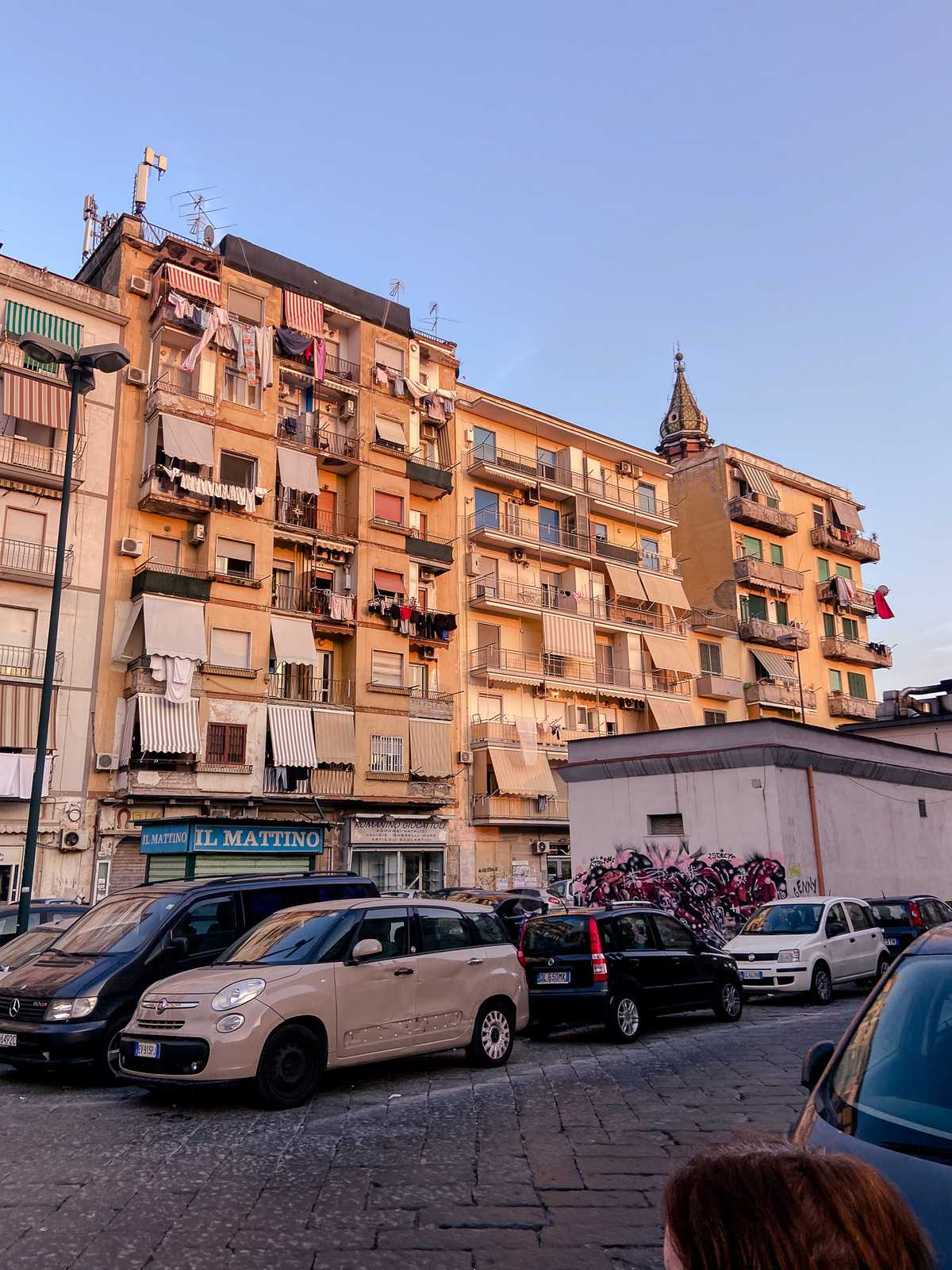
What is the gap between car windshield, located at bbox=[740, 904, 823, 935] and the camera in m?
16.9

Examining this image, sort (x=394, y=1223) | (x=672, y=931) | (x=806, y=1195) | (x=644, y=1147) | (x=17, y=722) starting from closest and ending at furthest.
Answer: (x=806, y=1195) < (x=394, y=1223) < (x=644, y=1147) < (x=672, y=931) < (x=17, y=722)

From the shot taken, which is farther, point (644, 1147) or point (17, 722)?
point (17, 722)

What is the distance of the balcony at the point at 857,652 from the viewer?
5203 cm

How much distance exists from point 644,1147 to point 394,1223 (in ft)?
7.39

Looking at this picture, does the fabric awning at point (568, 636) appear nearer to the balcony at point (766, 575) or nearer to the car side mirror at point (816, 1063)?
the balcony at point (766, 575)

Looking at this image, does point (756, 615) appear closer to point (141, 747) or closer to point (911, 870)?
point (911, 870)

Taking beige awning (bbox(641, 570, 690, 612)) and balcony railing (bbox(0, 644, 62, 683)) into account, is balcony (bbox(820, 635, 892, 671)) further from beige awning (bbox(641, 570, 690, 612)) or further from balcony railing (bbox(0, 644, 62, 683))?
balcony railing (bbox(0, 644, 62, 683))

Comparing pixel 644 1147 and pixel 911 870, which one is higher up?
pixel 911 870

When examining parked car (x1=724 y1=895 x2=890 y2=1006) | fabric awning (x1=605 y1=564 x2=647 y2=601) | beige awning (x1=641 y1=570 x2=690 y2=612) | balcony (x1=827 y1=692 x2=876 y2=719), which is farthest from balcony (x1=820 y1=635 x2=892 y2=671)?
parked car (x1=724 y1=895 x2=890 y2=1006)

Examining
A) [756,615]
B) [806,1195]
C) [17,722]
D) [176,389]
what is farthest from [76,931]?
[756,615]

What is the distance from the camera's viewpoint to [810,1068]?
443 cm

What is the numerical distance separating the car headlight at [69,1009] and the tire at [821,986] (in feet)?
36.2

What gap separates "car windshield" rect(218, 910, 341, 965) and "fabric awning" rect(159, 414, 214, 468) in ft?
77.4

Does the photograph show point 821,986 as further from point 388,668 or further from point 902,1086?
point 388,668
